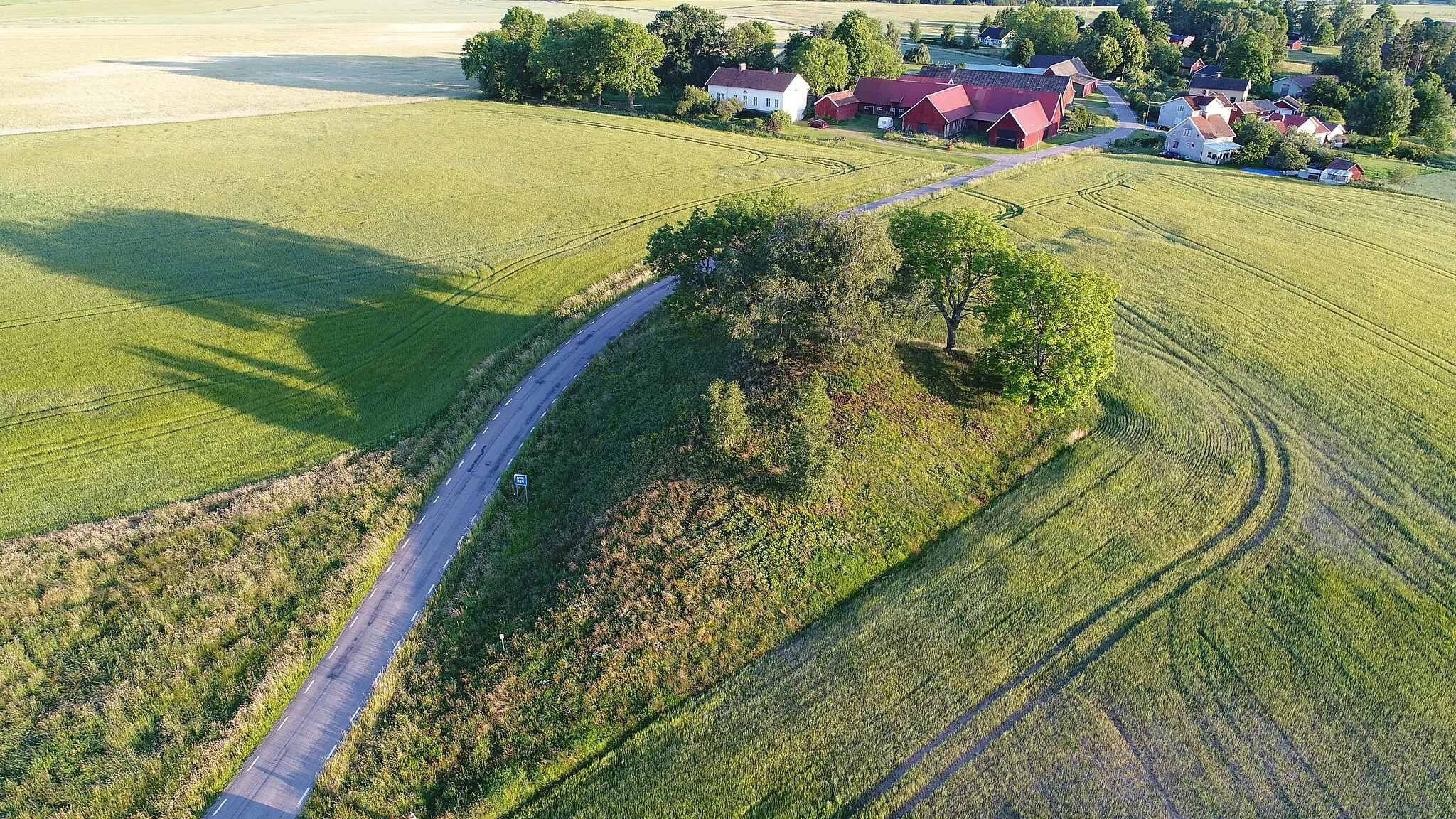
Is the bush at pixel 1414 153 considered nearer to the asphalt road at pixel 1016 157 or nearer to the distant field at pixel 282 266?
the asphalt road at pixel 1016 157

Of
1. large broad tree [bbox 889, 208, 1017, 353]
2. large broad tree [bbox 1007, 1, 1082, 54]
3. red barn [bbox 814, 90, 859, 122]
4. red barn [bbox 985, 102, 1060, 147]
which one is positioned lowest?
large broad tree [bbox 889, 208, 1017, 353]

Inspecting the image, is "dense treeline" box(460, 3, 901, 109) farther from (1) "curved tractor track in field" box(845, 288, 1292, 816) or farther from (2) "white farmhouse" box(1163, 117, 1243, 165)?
(1) "curved tractor track in field" box(845, 288, 1292, 816)

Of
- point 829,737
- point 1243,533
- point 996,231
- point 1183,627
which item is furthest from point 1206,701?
point 996,231

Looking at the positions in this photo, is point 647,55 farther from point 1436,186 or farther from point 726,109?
point 1436,186

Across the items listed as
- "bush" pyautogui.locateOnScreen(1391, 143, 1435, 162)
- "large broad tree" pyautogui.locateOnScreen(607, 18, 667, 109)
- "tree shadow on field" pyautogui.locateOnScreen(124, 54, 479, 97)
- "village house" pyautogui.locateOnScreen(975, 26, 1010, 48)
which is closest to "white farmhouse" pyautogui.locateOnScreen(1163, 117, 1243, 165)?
"bush" pyautogui.locateOnScreen(1391, 143, 1435, 162)

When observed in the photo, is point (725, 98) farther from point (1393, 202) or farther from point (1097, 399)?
point (1097, 399)

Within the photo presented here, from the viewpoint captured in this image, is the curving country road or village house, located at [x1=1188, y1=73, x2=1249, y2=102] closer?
the curving country road

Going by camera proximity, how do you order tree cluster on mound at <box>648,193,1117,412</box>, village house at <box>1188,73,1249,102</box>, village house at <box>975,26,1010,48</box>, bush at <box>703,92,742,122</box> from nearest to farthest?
tree cluster on mound at <box>648,193,1117,412</box>
bush at <box>703,92,742,122</box>
village house at <box>1188,73,1249,102</box>
village house at <box>975,26,1010,48</box>
